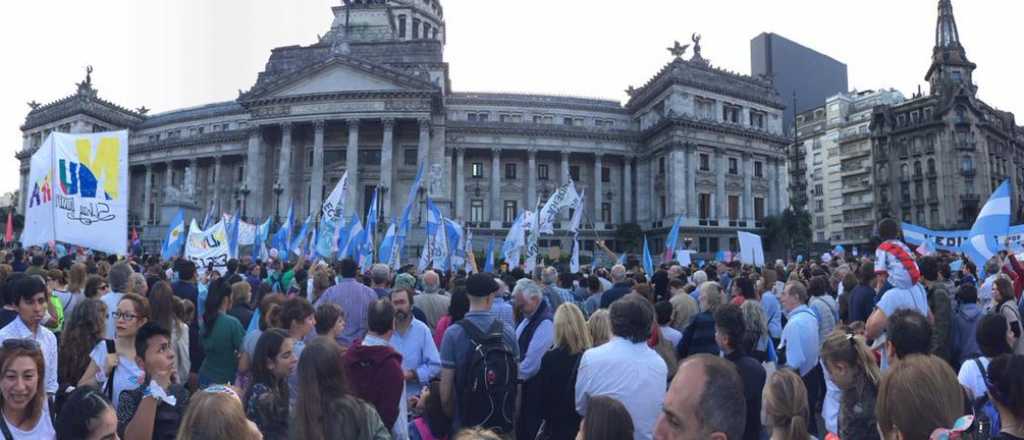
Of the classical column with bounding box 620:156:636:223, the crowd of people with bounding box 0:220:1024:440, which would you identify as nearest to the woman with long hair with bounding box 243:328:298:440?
the crowd of people with bounding box 0:220:1024:440

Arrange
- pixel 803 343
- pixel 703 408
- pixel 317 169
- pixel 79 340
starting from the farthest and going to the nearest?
pixel 317 169, pixel 803 343, pixel 79 340, pixel 703 408

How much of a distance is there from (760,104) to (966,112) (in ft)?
79.0

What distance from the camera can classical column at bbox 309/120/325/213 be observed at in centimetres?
5031

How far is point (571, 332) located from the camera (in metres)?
5.74

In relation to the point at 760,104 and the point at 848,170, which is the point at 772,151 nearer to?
the point at 760,104

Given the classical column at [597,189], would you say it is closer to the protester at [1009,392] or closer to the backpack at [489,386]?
the backpack at [489,386]

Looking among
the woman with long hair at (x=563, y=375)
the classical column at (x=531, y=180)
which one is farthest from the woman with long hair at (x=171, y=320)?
the classical column at (x=531, y=180)

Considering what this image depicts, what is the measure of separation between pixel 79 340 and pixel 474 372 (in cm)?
322

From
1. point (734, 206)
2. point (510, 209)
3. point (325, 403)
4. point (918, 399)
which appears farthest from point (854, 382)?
point (734, 206)

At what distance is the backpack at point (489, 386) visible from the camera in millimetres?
5547

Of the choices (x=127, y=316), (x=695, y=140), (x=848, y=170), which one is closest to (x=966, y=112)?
(x=848, y=170)

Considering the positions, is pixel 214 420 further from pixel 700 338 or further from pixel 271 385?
pixel 700 338

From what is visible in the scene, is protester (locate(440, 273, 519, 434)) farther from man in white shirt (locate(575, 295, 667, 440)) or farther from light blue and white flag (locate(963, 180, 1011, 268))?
light blue and white flag (locate(963, 180, 1011, 268))

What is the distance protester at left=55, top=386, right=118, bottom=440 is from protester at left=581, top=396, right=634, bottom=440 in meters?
2.51
